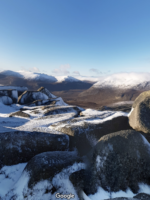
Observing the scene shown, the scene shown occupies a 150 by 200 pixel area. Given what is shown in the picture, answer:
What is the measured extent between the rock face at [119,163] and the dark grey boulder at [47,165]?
0.86 meters

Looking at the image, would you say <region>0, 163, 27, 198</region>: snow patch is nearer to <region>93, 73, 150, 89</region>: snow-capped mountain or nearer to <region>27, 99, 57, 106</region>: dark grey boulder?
<region>27, 99, 57, 106</region>: dark grey boulder

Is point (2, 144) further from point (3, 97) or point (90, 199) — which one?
point (3, 97)

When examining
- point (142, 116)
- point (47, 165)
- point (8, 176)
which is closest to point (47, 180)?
point (47, 165)

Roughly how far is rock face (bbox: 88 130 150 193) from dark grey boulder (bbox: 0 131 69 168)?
216cm

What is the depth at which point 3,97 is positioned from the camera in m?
16.9

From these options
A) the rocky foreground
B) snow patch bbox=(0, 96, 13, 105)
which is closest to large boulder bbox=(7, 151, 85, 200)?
the rocky foreground

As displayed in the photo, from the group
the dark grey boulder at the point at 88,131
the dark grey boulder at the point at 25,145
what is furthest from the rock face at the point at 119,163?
the dark grey boulder at the point at 25,145

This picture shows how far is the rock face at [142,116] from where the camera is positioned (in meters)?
6.55

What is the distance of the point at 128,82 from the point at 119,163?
208ft

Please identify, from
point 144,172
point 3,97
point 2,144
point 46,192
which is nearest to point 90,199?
point 46,192

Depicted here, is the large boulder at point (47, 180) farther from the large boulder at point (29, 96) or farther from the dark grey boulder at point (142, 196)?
the large boulder at point (29, 96)

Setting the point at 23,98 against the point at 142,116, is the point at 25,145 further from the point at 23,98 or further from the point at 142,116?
the point at 23,98

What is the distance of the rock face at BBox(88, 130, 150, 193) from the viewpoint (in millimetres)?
4230

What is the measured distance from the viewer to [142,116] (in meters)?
6.80
